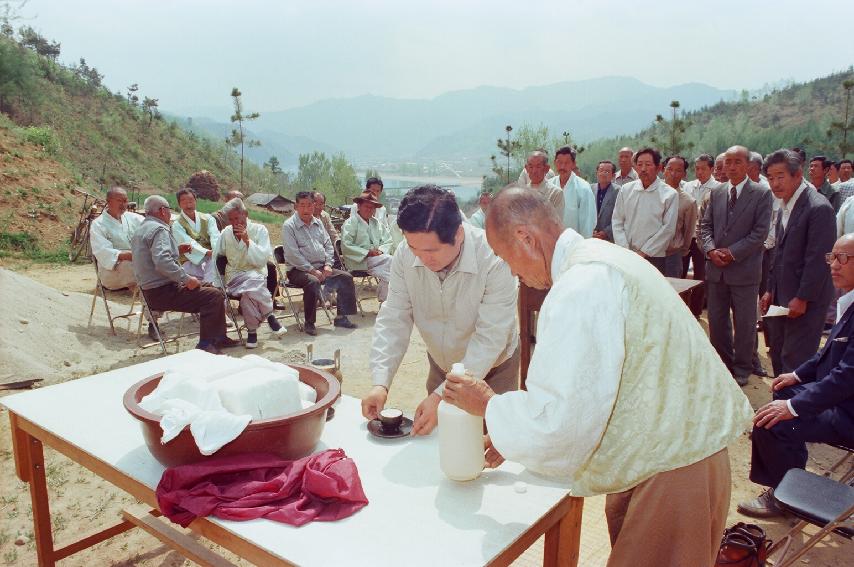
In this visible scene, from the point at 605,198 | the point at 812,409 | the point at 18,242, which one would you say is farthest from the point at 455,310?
the point at 18,242

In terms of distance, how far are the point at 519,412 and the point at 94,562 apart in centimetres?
249

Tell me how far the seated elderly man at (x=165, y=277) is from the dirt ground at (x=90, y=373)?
506 mm

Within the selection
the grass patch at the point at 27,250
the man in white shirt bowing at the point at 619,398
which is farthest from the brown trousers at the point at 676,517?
the grass patch at the point at 27,250

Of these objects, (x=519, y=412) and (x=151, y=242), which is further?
(x=151, y=242)

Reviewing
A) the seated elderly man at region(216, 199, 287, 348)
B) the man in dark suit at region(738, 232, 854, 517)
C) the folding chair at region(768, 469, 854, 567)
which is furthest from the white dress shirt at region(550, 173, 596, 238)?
the folding chair at region(768, 469, 854, 567)

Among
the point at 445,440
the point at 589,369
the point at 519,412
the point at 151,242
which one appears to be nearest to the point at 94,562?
the point at 445,440

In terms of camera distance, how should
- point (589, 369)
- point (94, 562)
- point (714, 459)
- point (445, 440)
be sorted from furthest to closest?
point (94, 562) → point (445, 440) → point (714, 459) → point (589, 369)

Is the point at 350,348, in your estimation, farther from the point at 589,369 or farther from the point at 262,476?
the point at 589,369

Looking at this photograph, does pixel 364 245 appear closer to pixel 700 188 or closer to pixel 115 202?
pixel 115 202

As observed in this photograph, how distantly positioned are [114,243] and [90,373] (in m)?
2.03

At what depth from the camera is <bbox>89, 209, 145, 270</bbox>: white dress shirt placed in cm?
654

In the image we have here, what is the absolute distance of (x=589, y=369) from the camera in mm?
1297

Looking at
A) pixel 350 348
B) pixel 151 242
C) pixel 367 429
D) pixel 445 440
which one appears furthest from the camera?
pixel 350 348

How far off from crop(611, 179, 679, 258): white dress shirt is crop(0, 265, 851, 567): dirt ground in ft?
4.99
